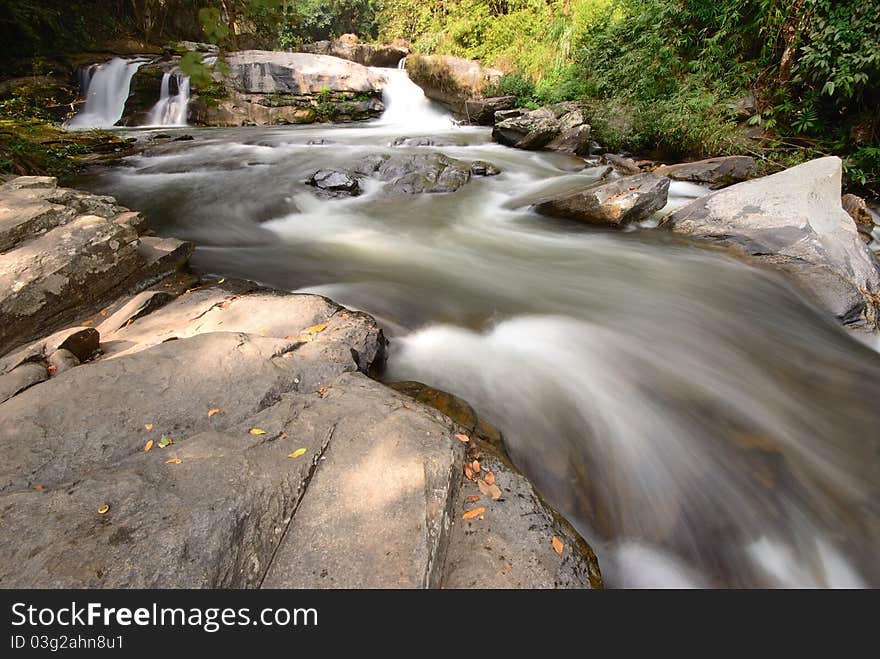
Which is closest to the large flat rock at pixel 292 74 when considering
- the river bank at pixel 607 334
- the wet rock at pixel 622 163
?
the river bank at pixel 607 334

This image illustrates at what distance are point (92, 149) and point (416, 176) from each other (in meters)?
6.18

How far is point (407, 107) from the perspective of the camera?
15828 mm

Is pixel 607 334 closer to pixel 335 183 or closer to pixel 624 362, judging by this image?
pixel 624 362

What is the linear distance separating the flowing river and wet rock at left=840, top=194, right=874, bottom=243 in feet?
6.09

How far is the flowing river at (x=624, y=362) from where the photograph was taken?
7.12ft

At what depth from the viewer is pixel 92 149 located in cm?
802

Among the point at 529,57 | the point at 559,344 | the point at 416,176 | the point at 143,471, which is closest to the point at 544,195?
the point at 416,176

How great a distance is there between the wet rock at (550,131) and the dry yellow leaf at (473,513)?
9.41 metres

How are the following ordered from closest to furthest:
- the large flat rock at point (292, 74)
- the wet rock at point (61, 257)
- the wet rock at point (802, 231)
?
the wet rock at point (61, 257) < the wet rock at point (802, 231) < the large flat rock at point (292, 74)

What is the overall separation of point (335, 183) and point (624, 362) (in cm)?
548

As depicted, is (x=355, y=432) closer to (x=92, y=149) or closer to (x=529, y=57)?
(x=92, y=149)

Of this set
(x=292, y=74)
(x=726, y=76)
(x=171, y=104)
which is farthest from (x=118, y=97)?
(x=726, y=76)

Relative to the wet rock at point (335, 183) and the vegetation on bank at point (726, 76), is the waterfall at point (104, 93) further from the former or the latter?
the vegetation on bank at point (726, 76)

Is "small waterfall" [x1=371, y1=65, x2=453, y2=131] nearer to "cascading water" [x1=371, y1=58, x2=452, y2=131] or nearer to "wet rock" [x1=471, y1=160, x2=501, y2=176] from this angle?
"cascading water" [x1=371, y1=58, x2=452, y2=131]
